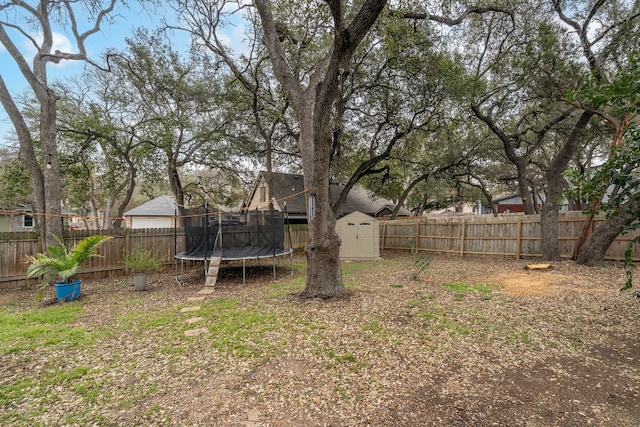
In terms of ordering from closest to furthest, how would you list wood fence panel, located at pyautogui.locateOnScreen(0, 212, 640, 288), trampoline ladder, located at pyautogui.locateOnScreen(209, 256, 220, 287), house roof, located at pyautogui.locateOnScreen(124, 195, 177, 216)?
trampoline ladder, located at pyautogui.locateOnScreen(209, 256, 220, 287), wood fence panel, located at pyautogui.locateOnScreen(0, 212, 640, 288), house roof, located at pyautogui.locateOnScreen(124, 195, 177, 216)

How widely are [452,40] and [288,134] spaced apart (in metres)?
6.85

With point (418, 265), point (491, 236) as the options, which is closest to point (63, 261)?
point (418, 265)

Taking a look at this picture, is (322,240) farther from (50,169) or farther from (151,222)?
(151,222)

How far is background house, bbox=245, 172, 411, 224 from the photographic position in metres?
18.1

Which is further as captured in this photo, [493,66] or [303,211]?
[303,211]

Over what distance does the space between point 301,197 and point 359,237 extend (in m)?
7.89

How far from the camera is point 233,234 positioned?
8.87 meters

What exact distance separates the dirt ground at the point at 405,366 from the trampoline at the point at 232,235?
260 centimetres

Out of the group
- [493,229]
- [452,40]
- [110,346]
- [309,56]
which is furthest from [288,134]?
[110,346]

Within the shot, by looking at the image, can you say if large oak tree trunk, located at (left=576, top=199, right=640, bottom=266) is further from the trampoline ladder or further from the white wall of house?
the white wall of house

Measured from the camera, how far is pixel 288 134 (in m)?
13.1

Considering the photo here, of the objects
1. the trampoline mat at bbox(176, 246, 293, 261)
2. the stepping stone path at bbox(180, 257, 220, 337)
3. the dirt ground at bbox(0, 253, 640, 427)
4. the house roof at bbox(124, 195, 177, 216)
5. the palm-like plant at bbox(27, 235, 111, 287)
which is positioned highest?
the house roof at bbox(124, 195, 177, 216)

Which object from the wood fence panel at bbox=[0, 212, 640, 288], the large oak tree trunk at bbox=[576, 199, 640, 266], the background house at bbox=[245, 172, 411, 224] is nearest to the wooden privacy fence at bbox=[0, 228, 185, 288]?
the wood fence panel at bbox=[0, 212, 640, 288]

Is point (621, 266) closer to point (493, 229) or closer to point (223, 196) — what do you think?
point (493, 229)
